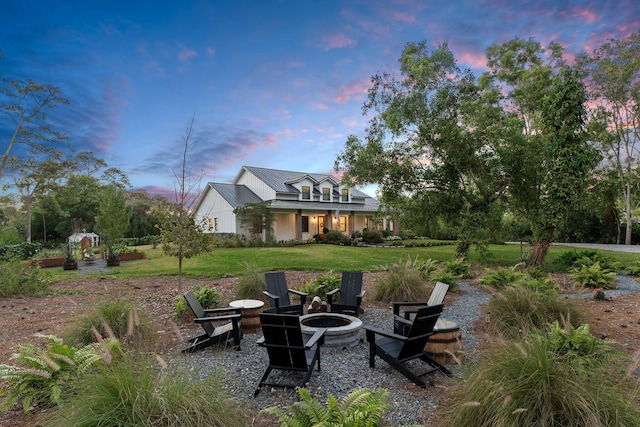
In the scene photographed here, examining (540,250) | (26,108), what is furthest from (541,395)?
(26,108)

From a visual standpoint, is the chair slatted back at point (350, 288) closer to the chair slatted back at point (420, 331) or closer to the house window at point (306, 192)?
the chair slatted back at point (420, 331)

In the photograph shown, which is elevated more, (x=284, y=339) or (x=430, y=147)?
(x=430, y=147)

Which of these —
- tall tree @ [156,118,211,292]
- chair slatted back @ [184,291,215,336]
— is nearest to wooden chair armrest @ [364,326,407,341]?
chair slatted back @ [184,291,215,336]

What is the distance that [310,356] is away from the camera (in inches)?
165

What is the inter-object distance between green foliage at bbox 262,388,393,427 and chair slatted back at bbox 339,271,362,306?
13.3 feet

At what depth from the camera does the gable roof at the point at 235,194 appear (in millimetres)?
27094

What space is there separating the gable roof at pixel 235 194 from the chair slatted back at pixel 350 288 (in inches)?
791

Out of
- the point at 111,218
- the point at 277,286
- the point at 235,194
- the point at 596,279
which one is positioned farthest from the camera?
the point at 235,194

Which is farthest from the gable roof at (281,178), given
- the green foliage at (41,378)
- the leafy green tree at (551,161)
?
the green foliage at (41,378)

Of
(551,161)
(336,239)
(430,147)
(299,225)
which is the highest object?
(430,147)

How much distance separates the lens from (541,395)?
2.44m

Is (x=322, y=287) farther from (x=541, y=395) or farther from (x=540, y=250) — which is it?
(x=540, y=250)

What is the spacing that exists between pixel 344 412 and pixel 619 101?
95.7 ft

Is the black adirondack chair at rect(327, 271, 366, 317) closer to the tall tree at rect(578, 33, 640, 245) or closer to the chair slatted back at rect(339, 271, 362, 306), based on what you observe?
the chair slatted back at rect(339, 271, 362, 306)
